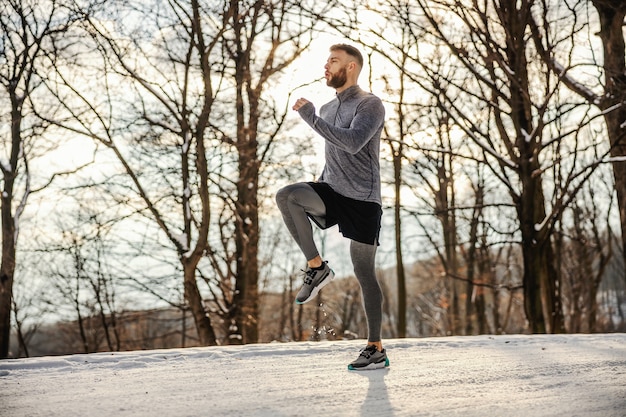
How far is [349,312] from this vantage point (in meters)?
39.5

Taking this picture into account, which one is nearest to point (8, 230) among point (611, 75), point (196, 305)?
point (196, 305)

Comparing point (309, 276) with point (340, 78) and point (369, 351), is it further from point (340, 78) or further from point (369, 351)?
point (340, 78)

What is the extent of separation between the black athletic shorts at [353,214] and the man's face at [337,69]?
1.92ft

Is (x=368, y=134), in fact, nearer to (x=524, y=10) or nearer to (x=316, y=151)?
(x=524, y=10)

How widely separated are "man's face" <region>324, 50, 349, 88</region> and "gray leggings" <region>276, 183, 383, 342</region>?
620mm

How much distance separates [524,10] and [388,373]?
6471mm

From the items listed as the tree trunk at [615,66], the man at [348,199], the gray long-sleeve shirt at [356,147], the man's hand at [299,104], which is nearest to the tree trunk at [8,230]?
the tree trunk at [615,66]

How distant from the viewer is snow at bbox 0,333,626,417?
8.36 feet

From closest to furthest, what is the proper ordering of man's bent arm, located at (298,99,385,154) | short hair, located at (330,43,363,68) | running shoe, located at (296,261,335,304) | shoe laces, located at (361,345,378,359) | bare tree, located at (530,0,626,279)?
man's bent arm, located at (298,99,385,154), running shoe, located at (296,261,335,304), shoe laces, located at (361,345,378,359), short hair, located at (330,43,363,68), bare tree, located at (530,0,626,279)

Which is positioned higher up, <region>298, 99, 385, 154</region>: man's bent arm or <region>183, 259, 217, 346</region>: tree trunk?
<region>298, 99, 385, 154</region>: man's bent arm

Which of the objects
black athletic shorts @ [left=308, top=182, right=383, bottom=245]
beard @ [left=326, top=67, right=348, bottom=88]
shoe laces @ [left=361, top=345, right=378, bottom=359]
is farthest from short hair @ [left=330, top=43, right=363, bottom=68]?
shoe laces @ [left=361, top=345, right=378, bottom=359]

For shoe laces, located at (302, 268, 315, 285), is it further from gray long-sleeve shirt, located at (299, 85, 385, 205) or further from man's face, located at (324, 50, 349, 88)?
man's face, located at (324, 50, 349, 88)

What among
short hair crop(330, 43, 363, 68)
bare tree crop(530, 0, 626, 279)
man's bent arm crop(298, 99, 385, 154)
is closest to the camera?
man's bent arm crop(298, 99, 385, 154)

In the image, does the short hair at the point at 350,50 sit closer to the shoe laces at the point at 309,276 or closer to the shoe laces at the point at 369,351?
the shoe laces at the point at 309,276
